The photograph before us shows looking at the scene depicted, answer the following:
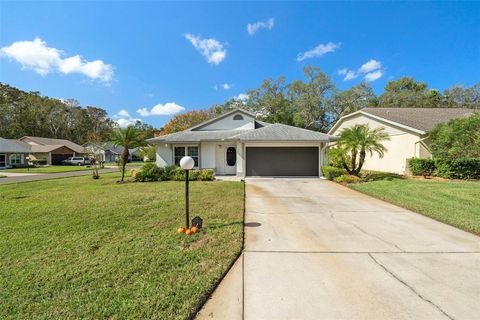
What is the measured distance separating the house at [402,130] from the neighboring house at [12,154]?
42606mm

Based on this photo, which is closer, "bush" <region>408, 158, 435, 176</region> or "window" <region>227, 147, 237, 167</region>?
"bush" <region>408, 158, 435, 176</region>

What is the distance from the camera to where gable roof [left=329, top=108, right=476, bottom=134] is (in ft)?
49.0

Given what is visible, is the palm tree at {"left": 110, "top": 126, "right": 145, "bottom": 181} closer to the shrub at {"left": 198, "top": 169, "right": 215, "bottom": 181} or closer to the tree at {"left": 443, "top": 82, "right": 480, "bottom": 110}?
the shrub at {"left": 198, "top": 169, "right": 215, "bottom": 181}

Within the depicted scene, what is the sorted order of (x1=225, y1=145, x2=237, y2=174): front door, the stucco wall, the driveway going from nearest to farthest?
the driveway < the stucco wall < (x1=225, y1=145, x2=237, y2=174): front door

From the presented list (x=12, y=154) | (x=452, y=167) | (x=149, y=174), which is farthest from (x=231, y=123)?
(x=12, y=154)

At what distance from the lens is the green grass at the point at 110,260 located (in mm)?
2523

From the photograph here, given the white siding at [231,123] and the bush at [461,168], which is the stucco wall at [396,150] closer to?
the bush at [461,168]

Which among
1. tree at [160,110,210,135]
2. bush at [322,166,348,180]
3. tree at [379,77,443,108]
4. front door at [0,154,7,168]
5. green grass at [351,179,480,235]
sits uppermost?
tree at [379,77,443,108]

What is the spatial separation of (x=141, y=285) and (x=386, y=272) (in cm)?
356

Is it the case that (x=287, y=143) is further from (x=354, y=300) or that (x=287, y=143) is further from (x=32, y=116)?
(x=32, y=116)

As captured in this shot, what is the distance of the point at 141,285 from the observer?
2869mm

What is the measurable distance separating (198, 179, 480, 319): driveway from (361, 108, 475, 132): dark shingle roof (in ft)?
42.5

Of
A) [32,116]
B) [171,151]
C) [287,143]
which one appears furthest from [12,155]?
[287,143]

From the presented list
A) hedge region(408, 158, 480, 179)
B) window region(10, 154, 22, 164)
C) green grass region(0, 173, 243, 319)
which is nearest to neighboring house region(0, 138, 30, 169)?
window region(10, 154, 22, 164)
